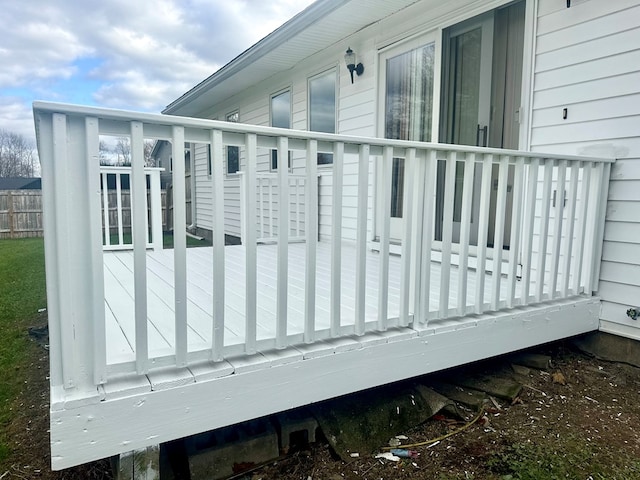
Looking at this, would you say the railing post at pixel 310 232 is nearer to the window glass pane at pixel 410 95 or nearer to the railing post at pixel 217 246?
the railing post at pixel 217 246

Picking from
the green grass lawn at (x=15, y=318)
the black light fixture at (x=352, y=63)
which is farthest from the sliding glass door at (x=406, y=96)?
the green grass lawn at (x=15, y=318)

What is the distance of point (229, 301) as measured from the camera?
101 inches

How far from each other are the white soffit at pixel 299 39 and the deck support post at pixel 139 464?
395 cm

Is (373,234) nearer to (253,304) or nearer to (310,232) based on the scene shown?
(310,232)

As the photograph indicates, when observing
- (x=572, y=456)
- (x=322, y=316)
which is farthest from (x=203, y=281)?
(x=572, y=456)

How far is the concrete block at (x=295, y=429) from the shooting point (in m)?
2.04

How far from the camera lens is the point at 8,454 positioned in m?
2.05

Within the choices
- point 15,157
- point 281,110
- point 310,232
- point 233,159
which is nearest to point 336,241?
point 310,232

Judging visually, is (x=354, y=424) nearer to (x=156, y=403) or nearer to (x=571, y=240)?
(x=156, y=403)

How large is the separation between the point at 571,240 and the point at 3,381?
12.5 ft

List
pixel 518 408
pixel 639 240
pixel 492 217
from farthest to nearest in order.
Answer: pixel 492 217 → pixel 639 240 → pixel 518 408

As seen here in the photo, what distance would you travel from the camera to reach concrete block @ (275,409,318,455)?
2.04 metres

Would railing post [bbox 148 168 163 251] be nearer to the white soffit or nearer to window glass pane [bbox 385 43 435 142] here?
the white soffit

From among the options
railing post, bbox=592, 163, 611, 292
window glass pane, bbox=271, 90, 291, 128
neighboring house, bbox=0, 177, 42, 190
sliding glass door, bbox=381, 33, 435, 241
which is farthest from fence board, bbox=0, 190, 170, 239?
railing post, bbox=592, 163, 611, 292
